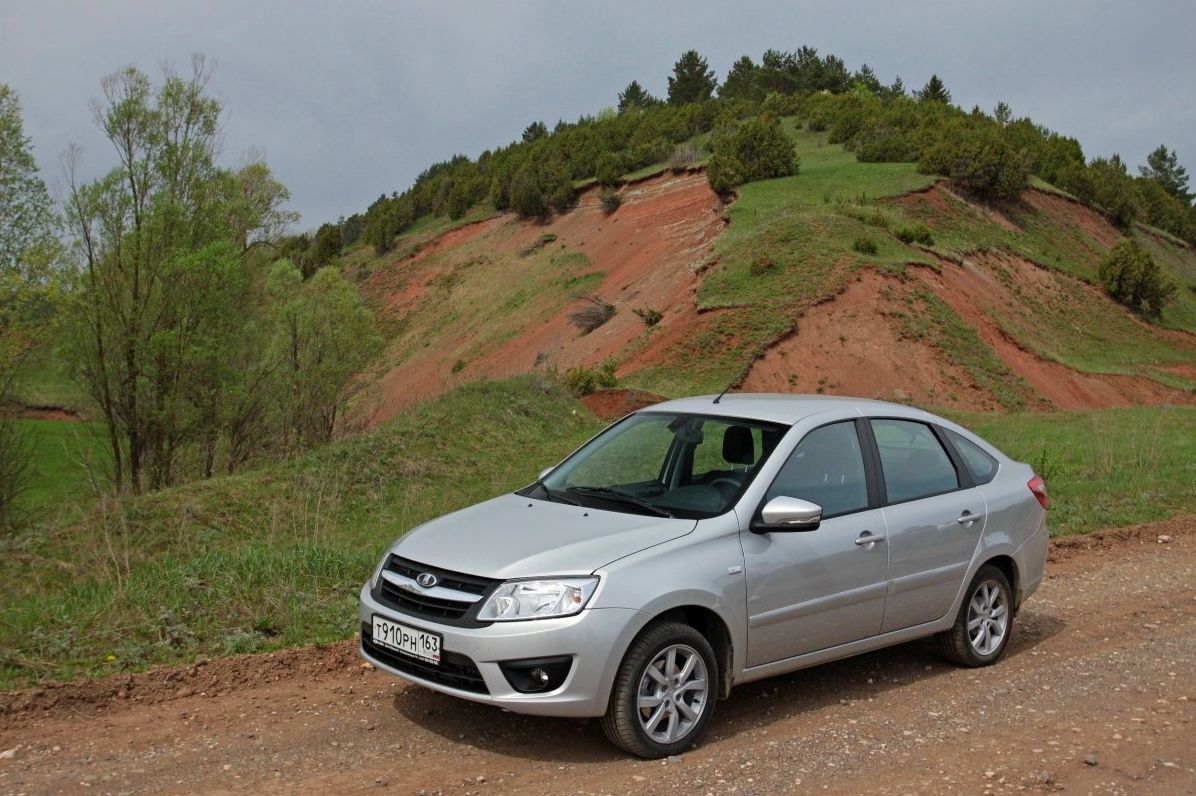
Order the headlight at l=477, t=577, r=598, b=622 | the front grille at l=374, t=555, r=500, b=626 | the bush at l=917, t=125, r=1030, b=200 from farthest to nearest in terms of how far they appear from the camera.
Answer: the bush at l=917, t=125, r=1030, b=200 < the front grille at l=374, t=555, r=500, b=626 < the headlight at l=477, t=577, r=598, b=622

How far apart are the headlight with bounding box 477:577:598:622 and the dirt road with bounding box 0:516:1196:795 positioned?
27.3 inches

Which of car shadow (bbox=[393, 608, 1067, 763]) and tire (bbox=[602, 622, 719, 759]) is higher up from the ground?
tire (bbox=[602, 622, 719, 759])

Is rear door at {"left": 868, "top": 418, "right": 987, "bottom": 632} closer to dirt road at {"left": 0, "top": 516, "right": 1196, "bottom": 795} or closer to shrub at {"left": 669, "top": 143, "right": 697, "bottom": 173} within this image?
dirt road at {"left": 0, "top": 516, "right": 1196, "bottom": 795}

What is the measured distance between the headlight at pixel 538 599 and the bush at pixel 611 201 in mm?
49793

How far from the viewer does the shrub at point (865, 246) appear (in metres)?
33.9

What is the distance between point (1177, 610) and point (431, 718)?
18.4 feet

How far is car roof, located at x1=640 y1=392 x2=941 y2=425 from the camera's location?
5.83 metres

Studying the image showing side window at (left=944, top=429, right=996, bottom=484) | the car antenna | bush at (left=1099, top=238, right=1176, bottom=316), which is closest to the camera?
side window at (left=944, top=429, right=996, bottom=484)

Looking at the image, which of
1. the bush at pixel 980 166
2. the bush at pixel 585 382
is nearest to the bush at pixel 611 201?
the bush at pixel 980 166

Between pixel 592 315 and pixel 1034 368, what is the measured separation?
51.3ft

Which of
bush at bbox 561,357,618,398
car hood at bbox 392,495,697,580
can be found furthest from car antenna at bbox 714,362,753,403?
car hood at bbox 392,495,697,580

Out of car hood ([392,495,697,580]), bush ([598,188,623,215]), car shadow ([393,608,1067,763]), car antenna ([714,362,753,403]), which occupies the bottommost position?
car shadow ([393,608,1067,763])

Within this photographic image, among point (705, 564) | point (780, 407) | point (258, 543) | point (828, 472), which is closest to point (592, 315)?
point (258, 543)

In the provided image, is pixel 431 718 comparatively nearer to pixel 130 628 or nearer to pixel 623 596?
pixel 623 596
